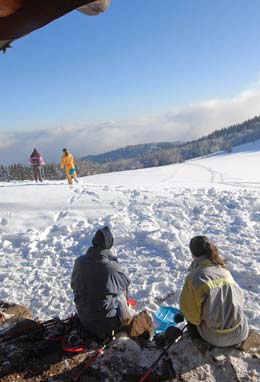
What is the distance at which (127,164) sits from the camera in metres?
145

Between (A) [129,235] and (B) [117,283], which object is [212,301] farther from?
(A) [129,235]

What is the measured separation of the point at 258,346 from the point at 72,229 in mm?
7292

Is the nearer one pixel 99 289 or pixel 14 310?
pixel 99 289

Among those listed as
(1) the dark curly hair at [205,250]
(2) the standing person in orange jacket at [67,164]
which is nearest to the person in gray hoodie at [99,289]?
(1) the dark curly hair at [205,250]

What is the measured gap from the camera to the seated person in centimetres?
381

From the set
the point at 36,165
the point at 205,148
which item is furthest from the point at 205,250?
the point at 205,148

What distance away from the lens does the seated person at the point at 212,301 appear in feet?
12.5

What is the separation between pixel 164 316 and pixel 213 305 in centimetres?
249

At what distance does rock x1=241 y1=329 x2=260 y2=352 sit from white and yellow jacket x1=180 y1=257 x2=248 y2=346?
21cm

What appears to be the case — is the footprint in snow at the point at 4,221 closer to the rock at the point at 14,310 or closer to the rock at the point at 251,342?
the rock at the point at 14,310

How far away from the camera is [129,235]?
32.9 ft

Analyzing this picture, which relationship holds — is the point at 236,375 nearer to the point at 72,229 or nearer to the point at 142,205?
the point at 72,229

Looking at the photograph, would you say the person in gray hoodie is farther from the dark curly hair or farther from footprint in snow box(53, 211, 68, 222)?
footprint in snow box(53, 211, 68, 222)

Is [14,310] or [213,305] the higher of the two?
[213,305]
